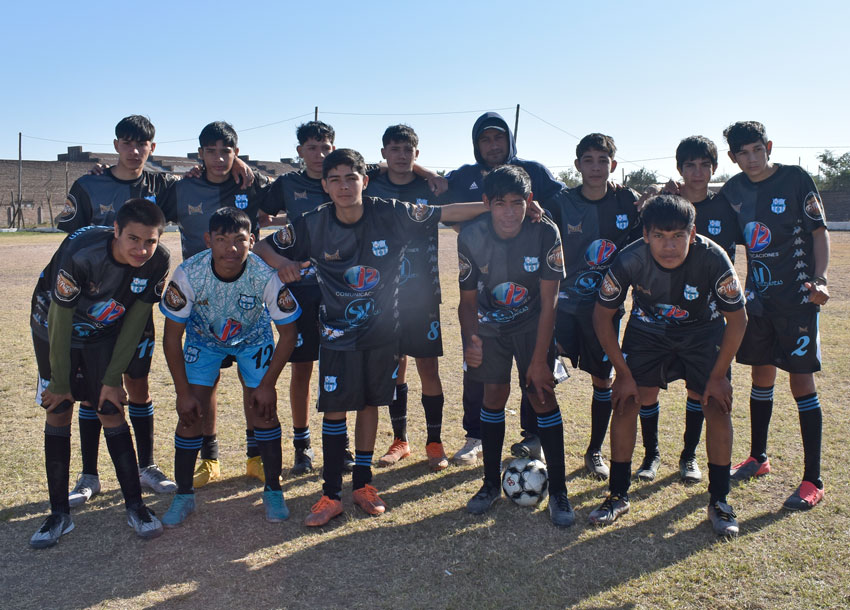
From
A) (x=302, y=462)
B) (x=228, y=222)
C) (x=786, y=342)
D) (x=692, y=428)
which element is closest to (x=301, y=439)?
(x=302, y=462)

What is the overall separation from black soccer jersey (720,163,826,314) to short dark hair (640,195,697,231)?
1.03 meters

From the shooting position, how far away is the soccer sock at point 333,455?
4250 millimetres

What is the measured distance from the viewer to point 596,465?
15.9 ft

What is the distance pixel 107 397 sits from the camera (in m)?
3.96

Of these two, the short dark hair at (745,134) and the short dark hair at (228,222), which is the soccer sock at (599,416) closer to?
the short dark hair at (745,134)

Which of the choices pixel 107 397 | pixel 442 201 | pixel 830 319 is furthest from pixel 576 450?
pixel 830 319

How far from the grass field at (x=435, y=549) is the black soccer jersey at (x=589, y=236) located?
4.28ft

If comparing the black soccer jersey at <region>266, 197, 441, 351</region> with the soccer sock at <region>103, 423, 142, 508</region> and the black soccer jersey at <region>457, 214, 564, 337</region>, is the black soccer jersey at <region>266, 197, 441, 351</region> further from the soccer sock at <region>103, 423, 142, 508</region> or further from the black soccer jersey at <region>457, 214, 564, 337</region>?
the soccer sock at <region>103, 423, 142, 508</region>

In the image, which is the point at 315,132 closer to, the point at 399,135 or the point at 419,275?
the point at 399,135

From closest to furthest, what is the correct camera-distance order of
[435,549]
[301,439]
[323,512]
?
1. [435,549]
2. [323,512]
3. [301,439]

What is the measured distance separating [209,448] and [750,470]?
3.84 meters

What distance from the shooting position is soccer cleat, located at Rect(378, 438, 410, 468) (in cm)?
510

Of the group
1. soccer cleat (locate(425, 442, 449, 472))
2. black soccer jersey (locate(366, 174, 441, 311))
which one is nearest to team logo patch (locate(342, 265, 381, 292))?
black soccer jersey (locate(366, 174, 441, 311))

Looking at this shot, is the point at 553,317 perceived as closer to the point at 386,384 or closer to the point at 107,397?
the point at 386,384
